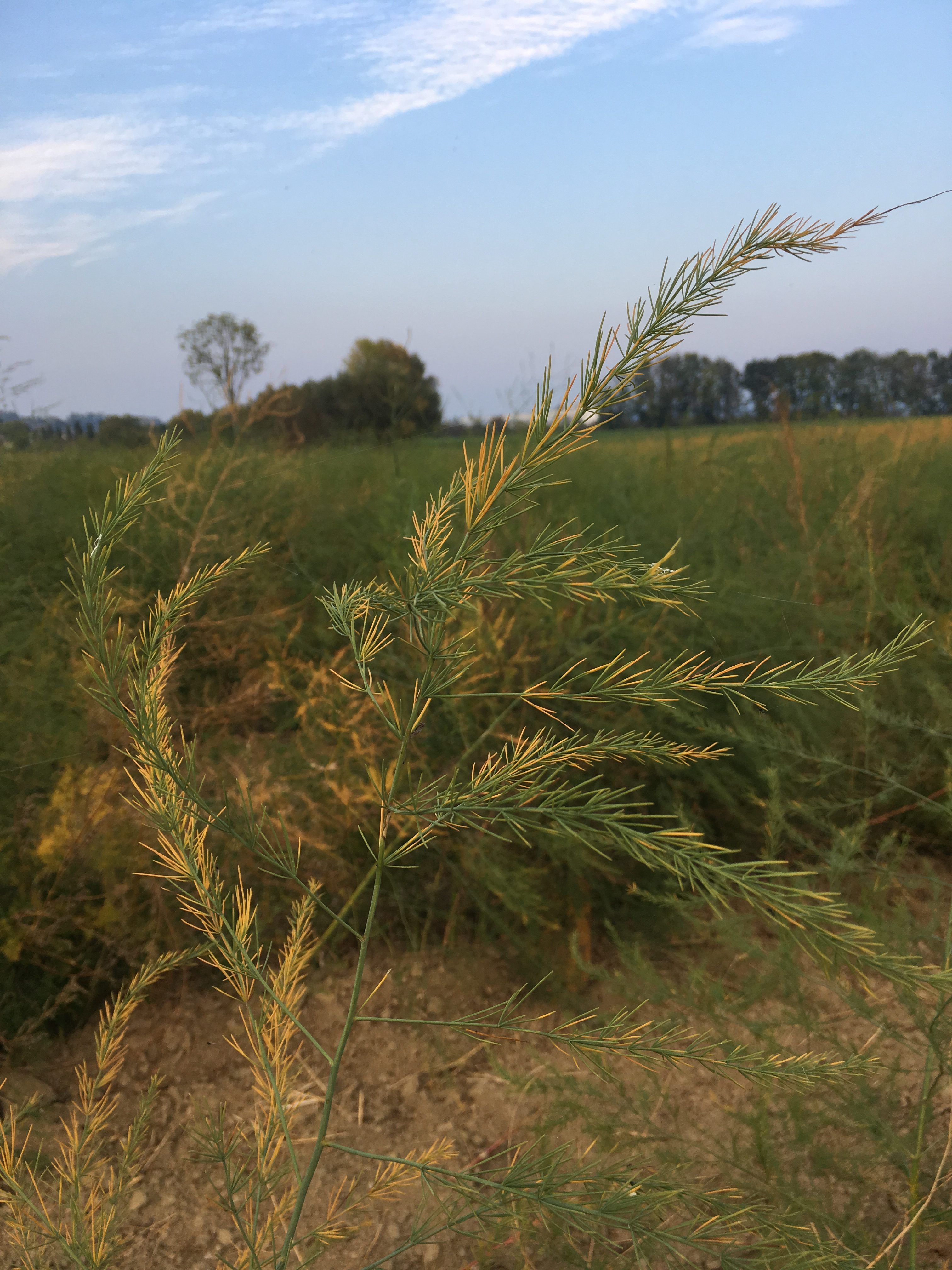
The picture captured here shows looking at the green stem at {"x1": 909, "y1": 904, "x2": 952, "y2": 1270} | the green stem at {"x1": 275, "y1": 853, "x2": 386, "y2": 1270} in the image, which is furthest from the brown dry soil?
the green stem at {"x1": 275, "y1": 853, "x2": 386, "y2": 1270}

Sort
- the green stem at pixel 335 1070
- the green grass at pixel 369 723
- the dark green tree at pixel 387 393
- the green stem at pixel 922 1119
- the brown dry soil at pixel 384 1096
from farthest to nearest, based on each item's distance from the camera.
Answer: the dark green tree at pixel 387 393, the green grass at pixel 369 723, the brown dry soil at pixel 384 1096, the green stem at pixel 922 1119, the green stem at pixel 335 1070

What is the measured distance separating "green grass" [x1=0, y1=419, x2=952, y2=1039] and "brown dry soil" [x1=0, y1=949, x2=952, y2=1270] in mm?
216

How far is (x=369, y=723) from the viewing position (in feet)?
11.1

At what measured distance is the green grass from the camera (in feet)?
9.84

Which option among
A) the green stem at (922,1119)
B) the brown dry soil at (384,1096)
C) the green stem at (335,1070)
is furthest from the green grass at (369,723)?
the green stem at (335,1070)

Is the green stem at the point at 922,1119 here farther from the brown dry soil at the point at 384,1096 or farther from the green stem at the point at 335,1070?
the green stem at the point at 335,1070

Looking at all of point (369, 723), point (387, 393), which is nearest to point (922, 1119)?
point (369, 723)

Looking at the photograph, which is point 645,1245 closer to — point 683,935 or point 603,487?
point 683,935

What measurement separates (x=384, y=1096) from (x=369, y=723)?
121cm

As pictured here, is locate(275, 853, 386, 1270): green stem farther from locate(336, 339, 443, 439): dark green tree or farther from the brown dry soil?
locate(336, 339, 443, 439): dark green tree

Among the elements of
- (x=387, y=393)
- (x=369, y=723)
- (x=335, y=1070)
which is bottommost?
(x=369, y=723)

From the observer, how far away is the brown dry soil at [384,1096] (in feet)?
7.69

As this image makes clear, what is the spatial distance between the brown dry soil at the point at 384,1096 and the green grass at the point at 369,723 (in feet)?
0.71

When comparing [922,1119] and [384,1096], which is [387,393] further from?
[922,1119]
